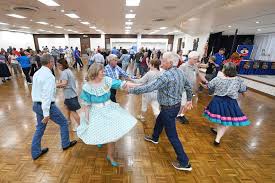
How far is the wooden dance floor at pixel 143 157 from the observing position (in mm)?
2033

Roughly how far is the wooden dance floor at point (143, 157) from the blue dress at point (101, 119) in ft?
1.91

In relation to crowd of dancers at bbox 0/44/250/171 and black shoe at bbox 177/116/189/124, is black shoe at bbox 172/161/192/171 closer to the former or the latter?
crowd of dancers at bbox 0/44/250/171

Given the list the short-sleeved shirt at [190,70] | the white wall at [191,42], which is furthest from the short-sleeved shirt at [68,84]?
the white wall at [191,42]

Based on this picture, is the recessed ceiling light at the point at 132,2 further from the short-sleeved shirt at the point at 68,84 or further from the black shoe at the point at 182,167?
the black shoe at the point at 182,167

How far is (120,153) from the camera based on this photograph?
2.46 meters

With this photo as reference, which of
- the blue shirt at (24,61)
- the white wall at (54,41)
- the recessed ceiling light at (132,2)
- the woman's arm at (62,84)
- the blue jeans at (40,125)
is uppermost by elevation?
the recessed ceiling light at (132,2)

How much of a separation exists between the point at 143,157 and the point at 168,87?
118cm

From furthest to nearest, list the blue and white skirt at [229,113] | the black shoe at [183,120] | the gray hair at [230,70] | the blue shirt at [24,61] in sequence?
the blue shirt at [24,61]
the black shoe at [183,120]
the blue and white skirt at [229,113]
the gray hair at [230,70]

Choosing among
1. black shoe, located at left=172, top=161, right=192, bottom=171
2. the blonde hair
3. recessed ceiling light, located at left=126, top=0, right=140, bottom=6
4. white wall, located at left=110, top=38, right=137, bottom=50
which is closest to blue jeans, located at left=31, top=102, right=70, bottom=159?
the blonde hair

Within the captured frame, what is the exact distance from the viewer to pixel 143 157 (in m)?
2.39

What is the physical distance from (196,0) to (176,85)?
433cm

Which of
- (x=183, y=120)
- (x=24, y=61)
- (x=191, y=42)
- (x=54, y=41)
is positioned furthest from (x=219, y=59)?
(x=54, y=41)

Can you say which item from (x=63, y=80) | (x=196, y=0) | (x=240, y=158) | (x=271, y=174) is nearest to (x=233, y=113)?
(x=240, y=158)

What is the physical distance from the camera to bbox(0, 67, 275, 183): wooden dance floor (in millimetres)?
2033
